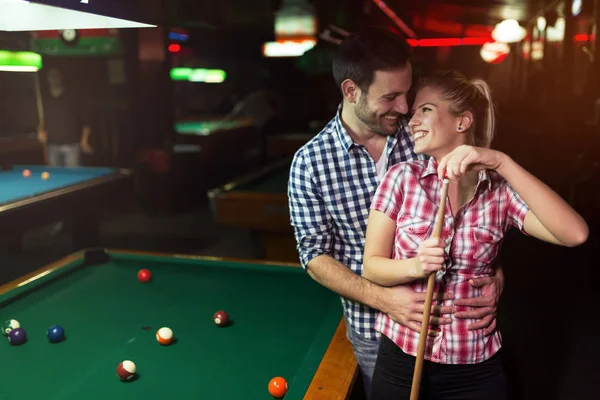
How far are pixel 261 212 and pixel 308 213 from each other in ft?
6.21

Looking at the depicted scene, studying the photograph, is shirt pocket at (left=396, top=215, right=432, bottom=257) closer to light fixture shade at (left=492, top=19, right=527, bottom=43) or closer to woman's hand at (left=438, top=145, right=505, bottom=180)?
woman's hand at (left=438, top=145, right=505, bottom=180)

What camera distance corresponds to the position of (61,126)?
5.80 meters

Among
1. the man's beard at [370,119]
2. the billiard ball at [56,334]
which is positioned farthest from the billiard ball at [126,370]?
the man's beard at [370,119]

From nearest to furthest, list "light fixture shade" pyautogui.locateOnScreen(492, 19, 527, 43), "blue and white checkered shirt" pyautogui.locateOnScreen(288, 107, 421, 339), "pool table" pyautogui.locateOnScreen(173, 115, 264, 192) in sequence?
1. "blue and white checkered shirt" pyautogui.locateOnScreen(288, 107, 421, 339)
2. "pool table" pyautogui.locateOnScreen(173, 115, 264, 192)
3. "light fixture shade" pyautogui.locateOnScreen(492, 19, 527, 43)

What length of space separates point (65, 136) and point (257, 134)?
2.99 m

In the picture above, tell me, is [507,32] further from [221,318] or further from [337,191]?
[221,318]

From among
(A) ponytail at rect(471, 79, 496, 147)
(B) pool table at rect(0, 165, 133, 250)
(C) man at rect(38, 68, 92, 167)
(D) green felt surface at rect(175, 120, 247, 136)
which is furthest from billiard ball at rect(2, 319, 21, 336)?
(D) green felt surface at rect(175, 120, 247, 136)

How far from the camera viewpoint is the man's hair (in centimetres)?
164

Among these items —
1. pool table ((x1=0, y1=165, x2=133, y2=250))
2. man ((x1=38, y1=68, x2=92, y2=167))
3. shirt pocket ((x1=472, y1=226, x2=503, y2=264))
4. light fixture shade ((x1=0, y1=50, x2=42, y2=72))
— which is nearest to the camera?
shirt pocket ((x1=472, y1=226, x2=503, y2=264))

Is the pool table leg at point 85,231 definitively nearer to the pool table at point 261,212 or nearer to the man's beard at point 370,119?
the pool table at point 261,212

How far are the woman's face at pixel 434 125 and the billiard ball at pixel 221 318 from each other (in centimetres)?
94

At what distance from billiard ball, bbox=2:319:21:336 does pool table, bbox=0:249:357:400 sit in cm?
5

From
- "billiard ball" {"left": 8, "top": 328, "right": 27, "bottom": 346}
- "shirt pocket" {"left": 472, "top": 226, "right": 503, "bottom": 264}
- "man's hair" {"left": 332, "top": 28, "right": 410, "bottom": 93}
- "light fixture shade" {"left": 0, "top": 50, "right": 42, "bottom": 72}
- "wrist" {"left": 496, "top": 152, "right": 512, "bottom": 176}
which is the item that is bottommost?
"billiard ball" {"left": 8, "top": 328, "right": 27, "bottom": 346}

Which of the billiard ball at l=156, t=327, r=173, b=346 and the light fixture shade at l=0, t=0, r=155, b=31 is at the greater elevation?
the light fixture shade at l=0, t=0, r=155, b=31
